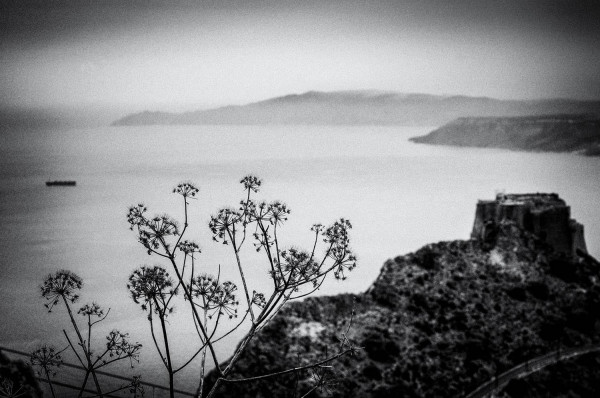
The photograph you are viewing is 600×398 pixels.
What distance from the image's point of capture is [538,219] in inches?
1058

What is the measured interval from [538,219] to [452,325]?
937 centimetres

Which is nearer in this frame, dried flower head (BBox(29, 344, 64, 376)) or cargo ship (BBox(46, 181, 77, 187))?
dried flower head (BBox(29, 344, 64, 376))

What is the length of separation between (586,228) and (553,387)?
2098 cm

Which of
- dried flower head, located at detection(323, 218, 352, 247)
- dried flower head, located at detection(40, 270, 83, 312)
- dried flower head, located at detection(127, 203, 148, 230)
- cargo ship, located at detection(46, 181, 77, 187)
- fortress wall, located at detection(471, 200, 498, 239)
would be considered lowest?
fortress wall, located at detection(471, 200, 498, 239)

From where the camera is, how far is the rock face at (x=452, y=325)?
1755cm

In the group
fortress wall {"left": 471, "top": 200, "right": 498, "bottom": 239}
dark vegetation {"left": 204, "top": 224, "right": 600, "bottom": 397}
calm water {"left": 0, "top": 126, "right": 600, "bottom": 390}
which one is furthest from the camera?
fortress wall {"left": 471, "top": 200, "right": 498, "bottom": 239}

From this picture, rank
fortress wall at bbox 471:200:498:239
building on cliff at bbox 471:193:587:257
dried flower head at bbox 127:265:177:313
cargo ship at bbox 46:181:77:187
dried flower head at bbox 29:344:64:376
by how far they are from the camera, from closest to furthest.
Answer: dried flower head at bbox 127:265:177:313
dried flower head at bbox 29:344:64:376
cargo ship at bbox 46:181:77:187
building on cliff at bbox 471:193:587:257
fortress wall at bbox 471:200:498:239

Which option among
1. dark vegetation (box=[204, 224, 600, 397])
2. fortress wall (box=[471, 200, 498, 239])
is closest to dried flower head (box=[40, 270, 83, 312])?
dark vegetation (box=[204, 224, 600, 397])

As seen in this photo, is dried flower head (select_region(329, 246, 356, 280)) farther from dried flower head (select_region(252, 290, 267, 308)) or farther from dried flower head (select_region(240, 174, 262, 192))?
dried flower head (select_region(240, 174, 262, 192))

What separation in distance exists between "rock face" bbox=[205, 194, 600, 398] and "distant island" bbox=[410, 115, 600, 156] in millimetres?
18929

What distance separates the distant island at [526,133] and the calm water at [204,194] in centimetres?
155

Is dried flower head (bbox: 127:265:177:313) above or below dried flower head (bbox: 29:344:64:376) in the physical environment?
above

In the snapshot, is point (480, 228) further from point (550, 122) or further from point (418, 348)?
point (550, 122)

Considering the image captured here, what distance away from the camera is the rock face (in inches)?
691
